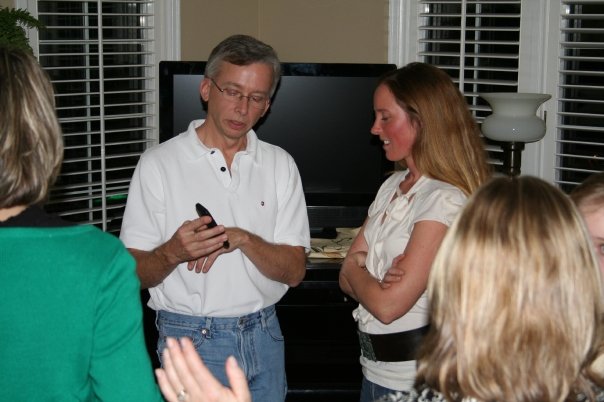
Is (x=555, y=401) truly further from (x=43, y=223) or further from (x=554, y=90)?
(x=554, y=90)

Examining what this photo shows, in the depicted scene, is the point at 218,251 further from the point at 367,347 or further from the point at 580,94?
the point at 580,94

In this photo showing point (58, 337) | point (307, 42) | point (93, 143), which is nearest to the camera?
point (58, 337)

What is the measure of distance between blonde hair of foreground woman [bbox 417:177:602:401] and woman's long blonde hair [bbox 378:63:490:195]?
114 cm

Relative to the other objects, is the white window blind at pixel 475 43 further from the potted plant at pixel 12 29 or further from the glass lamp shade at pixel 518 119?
the potted plant at pixel 12 29

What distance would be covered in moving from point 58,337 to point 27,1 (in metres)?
2.61

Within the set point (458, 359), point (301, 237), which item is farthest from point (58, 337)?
point (301, 237)

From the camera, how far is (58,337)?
1.49 metres

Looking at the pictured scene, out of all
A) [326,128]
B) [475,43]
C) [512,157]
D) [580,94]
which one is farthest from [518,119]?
[326,128]

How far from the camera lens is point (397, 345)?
96.7 inches

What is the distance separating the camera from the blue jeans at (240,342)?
8.41 ft

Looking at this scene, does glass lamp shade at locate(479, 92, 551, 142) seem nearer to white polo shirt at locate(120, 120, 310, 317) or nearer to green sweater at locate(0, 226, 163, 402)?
white polo shirt at locate(120, 120, 310, 317)

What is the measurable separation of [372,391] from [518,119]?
5.20 ft

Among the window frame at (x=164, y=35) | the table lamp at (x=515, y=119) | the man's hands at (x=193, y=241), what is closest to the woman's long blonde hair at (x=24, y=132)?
the man's hands at (x=193, y=241)

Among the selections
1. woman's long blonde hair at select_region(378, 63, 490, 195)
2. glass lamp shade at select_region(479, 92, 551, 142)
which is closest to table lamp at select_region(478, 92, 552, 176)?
glass lamp shade at select_region(479, 92, 551, 142)
